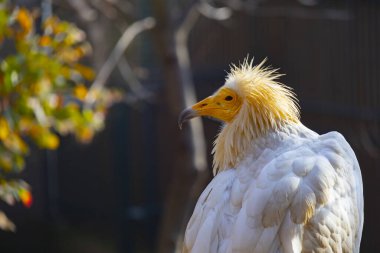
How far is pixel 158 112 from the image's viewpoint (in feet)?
29.6

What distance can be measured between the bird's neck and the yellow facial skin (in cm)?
7

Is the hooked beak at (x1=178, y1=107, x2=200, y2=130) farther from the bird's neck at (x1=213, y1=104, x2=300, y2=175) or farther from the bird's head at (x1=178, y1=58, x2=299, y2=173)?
the bird's neck at (x1=213, y1=104, x2=300, y2=175)

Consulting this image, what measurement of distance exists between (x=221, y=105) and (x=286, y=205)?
0.78 m

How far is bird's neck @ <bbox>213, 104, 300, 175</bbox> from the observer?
3.51m

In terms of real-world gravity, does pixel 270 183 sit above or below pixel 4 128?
below

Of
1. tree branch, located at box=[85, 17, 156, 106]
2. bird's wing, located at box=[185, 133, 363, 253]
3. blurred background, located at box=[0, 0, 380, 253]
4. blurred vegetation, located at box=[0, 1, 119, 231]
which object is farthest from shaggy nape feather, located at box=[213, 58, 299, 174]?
blurred background, located at box=[0, 0, 380, 253]

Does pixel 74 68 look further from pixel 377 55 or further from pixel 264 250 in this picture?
pixel 377 55

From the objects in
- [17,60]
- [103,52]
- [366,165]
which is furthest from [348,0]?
[17,60]

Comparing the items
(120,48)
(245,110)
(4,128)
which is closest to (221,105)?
(245,110)

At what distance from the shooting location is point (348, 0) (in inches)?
309

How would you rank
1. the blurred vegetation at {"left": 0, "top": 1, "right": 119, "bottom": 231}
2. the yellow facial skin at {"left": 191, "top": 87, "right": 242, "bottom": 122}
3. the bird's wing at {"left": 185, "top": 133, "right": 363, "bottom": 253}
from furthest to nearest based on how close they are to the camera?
the blurred vegetation at {"left": 0, "top": 1, "right": 119, "bottom": 231} → the yellow facial skin at {"left": 191, "top": 87, "right": 242, "bottom": 122} → the bird's wing at {"left": 185, "top": 133, "right": 363, "bottom": 253}

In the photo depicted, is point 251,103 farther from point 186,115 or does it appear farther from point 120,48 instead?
point 120,48

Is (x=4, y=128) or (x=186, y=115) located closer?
(x=186, y=115)

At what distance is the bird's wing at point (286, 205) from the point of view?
9.87 feet
